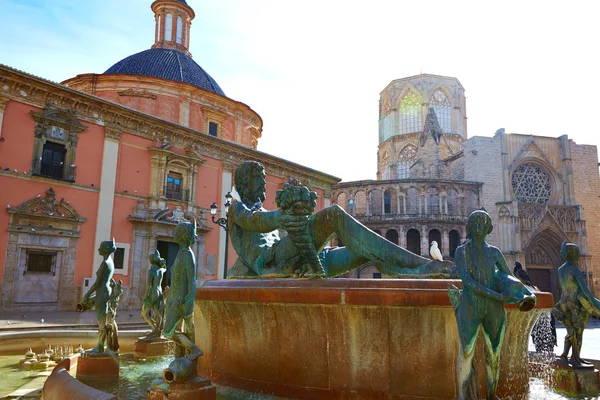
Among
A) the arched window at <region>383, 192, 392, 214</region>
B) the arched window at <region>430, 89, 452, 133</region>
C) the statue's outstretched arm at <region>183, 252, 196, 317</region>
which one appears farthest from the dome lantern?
the arched window at <region>430, 89, 452, 133</region>

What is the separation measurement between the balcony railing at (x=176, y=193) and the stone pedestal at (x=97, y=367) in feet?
58.0

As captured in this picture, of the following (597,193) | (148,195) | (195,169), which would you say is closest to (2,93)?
(148,195)

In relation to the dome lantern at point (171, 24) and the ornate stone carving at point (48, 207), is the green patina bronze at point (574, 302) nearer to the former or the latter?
the ornate stone carving at point (48, 207)

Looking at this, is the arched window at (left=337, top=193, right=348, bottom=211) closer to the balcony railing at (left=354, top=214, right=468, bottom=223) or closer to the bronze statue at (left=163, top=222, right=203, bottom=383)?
the balcony railing at (left=354, top=214, right=468, bottom=223)

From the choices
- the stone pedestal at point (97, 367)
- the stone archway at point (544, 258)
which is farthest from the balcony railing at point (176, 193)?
the stone archway at point (544, 258)

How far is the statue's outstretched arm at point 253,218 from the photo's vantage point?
155 inches

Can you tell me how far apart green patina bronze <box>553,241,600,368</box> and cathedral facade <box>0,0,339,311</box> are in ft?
34.7

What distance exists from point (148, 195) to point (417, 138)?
3792 centimetres

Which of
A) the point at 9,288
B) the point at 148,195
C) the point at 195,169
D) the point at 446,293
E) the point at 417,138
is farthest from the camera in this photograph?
the point at 417,138

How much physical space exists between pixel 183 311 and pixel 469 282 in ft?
6.70

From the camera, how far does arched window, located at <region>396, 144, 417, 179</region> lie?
51.5m

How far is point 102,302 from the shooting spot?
4781 mm

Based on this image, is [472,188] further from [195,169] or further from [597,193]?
[195,169]

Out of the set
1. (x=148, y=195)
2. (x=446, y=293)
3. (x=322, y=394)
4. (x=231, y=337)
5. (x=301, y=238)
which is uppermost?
(x=148, y=195)
